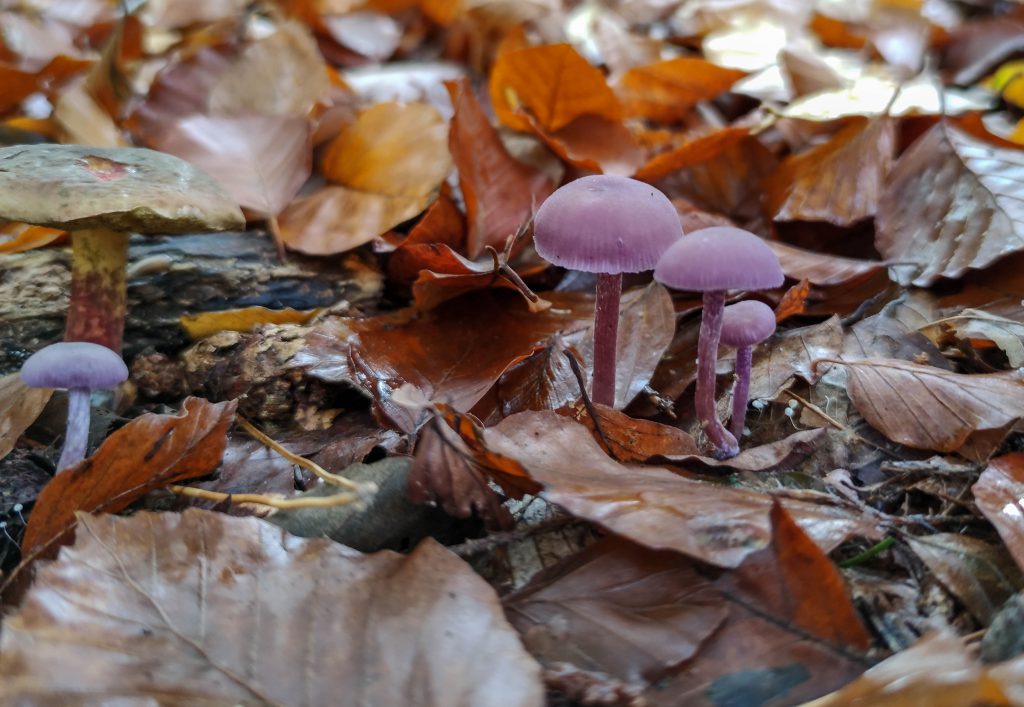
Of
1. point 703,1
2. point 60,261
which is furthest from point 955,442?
point 703,1

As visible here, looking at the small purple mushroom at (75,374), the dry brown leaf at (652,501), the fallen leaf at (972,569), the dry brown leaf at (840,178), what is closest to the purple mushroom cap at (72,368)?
the small purple mushroom at (75,374)

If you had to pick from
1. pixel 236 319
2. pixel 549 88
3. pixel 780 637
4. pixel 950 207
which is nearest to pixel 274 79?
pixel 549 88

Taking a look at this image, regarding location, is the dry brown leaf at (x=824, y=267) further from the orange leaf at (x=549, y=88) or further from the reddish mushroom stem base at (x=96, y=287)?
the reddish mushroom stem base at (x=96, y=287)

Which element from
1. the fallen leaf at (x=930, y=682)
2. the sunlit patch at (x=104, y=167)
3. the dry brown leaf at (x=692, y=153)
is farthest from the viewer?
the dry brown leaf at (x=692, y=153)

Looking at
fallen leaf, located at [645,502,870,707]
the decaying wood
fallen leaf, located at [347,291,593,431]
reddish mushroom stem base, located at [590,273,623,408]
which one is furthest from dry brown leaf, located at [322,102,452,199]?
fallen leaf, located at [645,502,870,707]

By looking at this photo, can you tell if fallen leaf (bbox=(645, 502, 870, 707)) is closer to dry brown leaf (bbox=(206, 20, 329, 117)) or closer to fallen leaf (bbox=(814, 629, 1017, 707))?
fallen leaf (bbox=(814, 629, 1017, 707))

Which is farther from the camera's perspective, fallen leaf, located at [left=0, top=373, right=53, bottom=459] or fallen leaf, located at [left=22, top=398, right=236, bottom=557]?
fallen leaf, located at [left=0, top=373, right=53, bottom=459]
